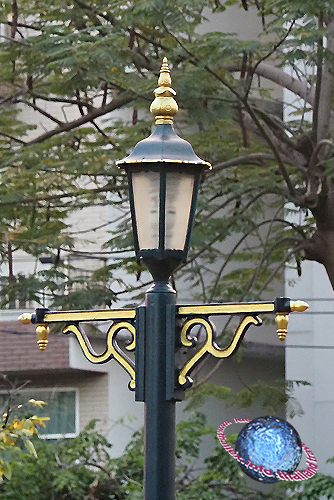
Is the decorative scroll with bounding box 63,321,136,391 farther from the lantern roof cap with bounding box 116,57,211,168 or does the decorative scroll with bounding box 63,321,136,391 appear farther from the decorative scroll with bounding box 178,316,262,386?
the lantern roof cap with bounding box 116,57,211,168

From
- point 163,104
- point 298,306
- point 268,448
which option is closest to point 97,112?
point 268,448

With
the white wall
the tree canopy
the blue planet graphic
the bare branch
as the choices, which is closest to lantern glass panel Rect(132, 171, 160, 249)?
the tree canopy

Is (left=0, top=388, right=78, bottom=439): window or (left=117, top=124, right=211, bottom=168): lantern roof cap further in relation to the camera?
(left=0, top=388, right=78, bottom=439): window

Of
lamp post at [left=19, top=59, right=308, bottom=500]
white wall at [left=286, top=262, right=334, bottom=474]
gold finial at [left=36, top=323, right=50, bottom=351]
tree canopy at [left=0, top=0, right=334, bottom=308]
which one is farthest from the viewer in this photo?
white wall at [left=286, top=262, right=334, bottom=474]

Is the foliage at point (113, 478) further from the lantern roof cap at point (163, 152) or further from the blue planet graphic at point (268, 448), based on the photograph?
the lantern roof cap at point (163, 152)

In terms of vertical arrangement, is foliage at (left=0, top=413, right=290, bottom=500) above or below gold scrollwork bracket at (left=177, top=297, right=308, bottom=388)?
below

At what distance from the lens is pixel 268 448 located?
9.62 m

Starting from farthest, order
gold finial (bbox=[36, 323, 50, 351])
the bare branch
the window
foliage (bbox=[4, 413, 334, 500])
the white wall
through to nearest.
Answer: the window
the white wall
the bare branch
foliage (bbox=[4, 413, 334, 500])
gold finial (bbox=[36, 323, 50, 351])

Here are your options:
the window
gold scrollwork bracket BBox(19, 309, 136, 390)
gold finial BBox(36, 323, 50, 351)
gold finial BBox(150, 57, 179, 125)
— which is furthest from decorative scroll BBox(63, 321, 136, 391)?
the window

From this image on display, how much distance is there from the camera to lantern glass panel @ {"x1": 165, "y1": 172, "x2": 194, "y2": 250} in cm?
364

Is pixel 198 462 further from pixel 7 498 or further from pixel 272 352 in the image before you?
pixel 7 498

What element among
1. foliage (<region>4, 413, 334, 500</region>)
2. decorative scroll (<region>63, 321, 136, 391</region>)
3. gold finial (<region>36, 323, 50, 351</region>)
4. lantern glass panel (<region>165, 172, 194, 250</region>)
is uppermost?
lantern glass panel (<region>165, 172, 194, 250</region>)

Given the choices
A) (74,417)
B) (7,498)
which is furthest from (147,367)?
(74,417)

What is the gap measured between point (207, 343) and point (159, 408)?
33 cm
